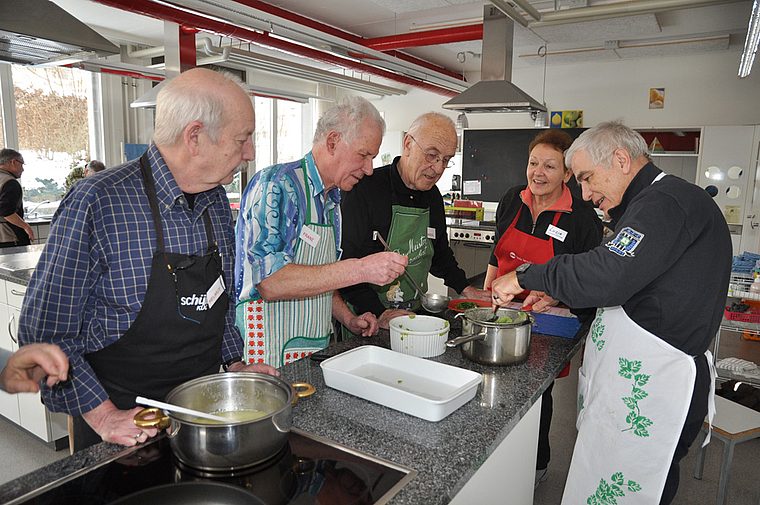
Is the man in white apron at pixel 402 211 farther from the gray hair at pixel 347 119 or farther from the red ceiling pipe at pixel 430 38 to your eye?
the red ceiling pipe at pixel 430 38

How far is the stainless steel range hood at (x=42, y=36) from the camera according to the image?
1.96m

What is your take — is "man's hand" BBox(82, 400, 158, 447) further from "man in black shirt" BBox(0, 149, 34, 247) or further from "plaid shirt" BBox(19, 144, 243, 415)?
"man in black shirt" BBox(0, 149, 34, 247)

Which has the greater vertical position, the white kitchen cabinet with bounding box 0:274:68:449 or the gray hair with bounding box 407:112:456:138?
the gray hair with bounding box 407:112:456:138

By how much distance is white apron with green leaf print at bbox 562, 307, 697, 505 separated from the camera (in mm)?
1742

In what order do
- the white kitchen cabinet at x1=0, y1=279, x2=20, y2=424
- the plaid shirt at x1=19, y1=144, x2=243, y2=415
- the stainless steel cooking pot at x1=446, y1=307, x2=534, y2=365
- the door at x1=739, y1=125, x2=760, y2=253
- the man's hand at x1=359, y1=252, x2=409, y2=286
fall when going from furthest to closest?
1. the door at x1=739, y1=125, x2=760, y2=253
2. the white kitchen cabinet at x1=0, y1=279, x2=20, y2=424
3. the stainless steel cooking pot at x1=446, y1=307, x2=534, y2=365
4. the man's hand at x1=359, y1=252, x2=409, y2=286
5. the plaid shirt at x1=19, y1=144, x2=243, y2=415

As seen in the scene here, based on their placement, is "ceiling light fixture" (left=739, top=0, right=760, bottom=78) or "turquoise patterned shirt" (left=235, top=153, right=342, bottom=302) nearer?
"turquoise patterned shirt" (left=235, top=153, right=342, bottom=302)

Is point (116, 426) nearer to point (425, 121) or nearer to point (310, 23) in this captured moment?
point (425, 121)

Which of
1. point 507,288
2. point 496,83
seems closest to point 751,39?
point 496,83

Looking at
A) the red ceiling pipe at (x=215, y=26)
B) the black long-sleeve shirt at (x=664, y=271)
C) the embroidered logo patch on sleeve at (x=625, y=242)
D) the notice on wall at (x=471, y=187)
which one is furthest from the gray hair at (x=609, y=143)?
the notice on wall at (x=471, y=187)

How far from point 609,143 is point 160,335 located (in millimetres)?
1620

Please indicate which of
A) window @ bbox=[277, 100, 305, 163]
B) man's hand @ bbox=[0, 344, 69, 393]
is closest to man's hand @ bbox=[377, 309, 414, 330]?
man's hand @ bbox=[0, 344, 69, 393]

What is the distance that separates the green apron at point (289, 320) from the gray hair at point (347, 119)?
0.15 m

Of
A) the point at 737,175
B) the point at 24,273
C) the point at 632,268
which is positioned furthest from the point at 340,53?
the point at 737,175

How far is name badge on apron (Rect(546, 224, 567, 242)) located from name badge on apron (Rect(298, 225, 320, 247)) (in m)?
1.34
